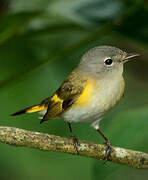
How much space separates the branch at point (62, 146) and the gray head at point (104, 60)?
774 millimetres

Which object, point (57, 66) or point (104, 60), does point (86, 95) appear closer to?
point (104, 60)

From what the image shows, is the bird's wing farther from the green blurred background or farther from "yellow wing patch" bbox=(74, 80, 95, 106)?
the green blurred background

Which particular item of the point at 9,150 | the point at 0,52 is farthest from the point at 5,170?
the point at 0,52

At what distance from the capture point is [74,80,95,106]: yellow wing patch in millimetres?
3781

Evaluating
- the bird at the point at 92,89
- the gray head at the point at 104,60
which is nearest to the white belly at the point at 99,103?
the bird at the point at 92,89

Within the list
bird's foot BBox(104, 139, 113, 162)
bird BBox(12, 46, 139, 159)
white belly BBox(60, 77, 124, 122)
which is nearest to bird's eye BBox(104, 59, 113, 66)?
bird BBox(12, 46, 139, 159)

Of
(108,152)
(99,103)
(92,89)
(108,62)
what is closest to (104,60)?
(108,62)

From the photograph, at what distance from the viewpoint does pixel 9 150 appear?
4.58 m

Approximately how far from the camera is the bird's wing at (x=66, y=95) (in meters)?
3.88

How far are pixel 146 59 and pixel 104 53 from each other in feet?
4.81

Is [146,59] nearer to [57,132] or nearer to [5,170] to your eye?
[57,132]

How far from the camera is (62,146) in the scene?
11.1 feet

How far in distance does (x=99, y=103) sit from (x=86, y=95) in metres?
0.13

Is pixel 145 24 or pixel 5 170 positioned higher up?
pixel 145 24
